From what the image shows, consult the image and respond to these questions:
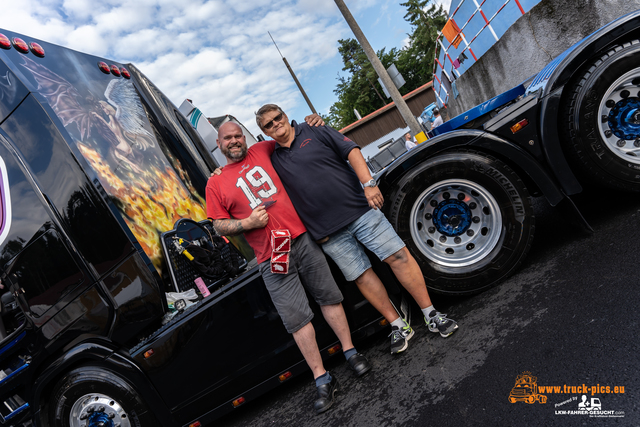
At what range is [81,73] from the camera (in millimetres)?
2973

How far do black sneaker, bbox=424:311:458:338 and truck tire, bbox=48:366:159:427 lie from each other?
6.52 ft

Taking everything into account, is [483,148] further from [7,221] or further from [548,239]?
[7,221]

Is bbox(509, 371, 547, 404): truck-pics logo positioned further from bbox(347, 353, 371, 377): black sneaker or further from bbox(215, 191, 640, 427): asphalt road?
bbox(347, 353, 371, 377): black sneaker

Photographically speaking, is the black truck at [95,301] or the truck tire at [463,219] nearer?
the black truck at [95,301]

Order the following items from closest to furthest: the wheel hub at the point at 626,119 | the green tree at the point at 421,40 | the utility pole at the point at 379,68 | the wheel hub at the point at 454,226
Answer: the wheel hub at the point at 626,119
the wheel hub at the point at 454,226
the utility pole at the point at 379,68
the green tree at the point at 421,40

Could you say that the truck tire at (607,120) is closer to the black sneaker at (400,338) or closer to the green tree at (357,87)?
the black sneaker at (400,338)

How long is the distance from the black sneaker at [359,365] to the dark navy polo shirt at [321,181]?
33.6 inches

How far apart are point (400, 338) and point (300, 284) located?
76cm

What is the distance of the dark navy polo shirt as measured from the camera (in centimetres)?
253

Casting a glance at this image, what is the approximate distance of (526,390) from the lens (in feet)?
5.78

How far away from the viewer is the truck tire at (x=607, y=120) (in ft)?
8.36

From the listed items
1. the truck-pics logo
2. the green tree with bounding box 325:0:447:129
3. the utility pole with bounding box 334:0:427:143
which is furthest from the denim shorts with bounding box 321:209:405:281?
the green tree with bounding box 325:0:447:129

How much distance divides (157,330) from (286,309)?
0.91m

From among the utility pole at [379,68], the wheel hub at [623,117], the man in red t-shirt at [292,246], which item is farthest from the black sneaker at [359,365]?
the utility pole at [379,68]
